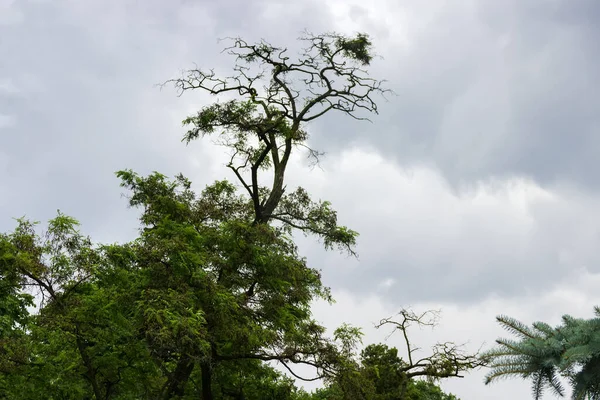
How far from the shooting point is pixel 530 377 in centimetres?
639

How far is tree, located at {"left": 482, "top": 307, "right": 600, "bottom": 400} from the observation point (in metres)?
6.15

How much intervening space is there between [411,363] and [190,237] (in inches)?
304

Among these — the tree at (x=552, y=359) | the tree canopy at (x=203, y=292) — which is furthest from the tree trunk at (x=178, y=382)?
the tree at (x=552, y=359)

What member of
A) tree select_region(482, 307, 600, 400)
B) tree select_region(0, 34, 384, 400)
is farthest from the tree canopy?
tree select_region(482, 307, 600, 400)

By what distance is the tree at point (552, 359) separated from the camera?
6.15 metres

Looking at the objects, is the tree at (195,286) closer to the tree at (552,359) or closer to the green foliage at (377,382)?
the green foliage at (377,382)

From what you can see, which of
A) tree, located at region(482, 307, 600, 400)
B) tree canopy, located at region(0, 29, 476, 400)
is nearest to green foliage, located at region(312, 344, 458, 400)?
tree canopy, located at region(0, 29, 476, 400)

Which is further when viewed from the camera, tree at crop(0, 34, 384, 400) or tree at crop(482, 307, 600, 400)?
tree at crop(0, 34, 384, 400)

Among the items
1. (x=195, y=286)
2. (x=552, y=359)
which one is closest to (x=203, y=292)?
(x=195, y=286)

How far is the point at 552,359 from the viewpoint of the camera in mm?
6172

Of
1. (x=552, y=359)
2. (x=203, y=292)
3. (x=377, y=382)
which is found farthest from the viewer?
(x=377, y=382)

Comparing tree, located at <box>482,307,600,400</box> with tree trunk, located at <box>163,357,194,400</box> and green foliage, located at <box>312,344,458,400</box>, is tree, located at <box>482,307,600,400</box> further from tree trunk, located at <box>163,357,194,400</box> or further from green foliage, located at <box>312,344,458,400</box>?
tree trunk, located at <box>163,357,194,400</box>

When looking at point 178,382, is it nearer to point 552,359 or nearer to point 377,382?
point 377,382

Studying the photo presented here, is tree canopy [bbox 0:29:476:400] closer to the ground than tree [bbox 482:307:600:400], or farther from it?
farther from it
